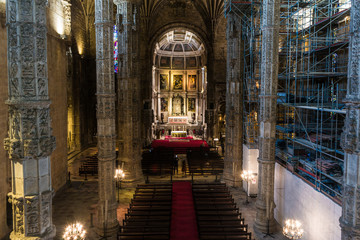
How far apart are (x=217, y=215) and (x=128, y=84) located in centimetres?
1064

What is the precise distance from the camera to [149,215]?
1368 cm

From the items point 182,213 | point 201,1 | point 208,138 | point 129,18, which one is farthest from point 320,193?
point 201,1

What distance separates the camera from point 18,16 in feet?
17.9

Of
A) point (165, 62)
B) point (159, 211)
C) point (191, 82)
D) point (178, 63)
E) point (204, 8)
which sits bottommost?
point (159, 211)

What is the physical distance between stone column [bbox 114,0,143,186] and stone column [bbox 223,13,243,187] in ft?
21.5

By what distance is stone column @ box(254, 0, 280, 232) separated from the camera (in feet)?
41.3

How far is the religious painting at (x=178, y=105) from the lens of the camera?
45469 millimetres

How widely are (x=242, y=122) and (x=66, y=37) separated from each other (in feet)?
43.3

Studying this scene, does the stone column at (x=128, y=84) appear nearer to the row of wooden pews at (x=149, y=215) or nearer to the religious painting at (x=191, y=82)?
the row of wooden pews at (x=149, y=215)

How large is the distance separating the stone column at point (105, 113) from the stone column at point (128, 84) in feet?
21.6

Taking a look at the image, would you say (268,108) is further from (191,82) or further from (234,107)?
(191,82)

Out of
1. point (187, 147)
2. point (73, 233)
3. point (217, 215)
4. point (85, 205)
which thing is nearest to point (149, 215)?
point (217, 215)

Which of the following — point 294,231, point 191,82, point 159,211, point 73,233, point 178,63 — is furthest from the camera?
point 191,82

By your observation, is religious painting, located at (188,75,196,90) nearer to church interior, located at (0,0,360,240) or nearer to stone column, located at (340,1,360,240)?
church interior, located at (0,0,360,240)
